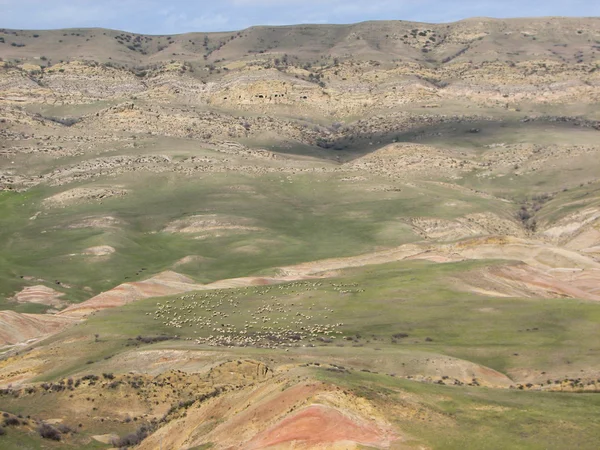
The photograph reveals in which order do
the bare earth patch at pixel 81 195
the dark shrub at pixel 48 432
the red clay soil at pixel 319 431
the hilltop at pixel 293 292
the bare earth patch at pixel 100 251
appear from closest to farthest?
the red clay soil at pixel 319 431 < the hilltop at pixel 293 292 < the dark shrub at pixel 48 432 < the bare earth patch at pixel 100 251 < the bare earth patch at pixel 81 195

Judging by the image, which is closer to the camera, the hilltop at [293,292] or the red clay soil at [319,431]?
the red clay soil at [319,431]

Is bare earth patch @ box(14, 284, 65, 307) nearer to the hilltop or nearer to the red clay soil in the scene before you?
the hilltop

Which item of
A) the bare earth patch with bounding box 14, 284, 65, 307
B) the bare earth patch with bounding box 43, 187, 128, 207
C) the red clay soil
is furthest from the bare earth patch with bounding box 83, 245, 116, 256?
the red clay soil

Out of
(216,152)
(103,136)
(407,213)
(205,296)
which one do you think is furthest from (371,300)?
(103,136)

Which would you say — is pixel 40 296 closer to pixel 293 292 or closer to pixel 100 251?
pixel 100 251

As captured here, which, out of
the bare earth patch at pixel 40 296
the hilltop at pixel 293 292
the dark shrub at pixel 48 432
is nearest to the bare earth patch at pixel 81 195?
the hilltop at pixel 293 292

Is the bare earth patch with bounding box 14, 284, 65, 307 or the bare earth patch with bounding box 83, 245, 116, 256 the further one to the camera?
the bare earth patch with bounding box 83, 245, 116, 256

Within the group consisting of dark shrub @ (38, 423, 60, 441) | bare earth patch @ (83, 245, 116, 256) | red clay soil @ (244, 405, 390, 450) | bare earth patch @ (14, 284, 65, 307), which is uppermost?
red clay soil @ (244, 405, 390, 450)

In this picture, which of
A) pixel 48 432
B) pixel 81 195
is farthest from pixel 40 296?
pixel 48 432

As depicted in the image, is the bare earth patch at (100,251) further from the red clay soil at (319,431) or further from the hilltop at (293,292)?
the red clay soil at (319,431)
